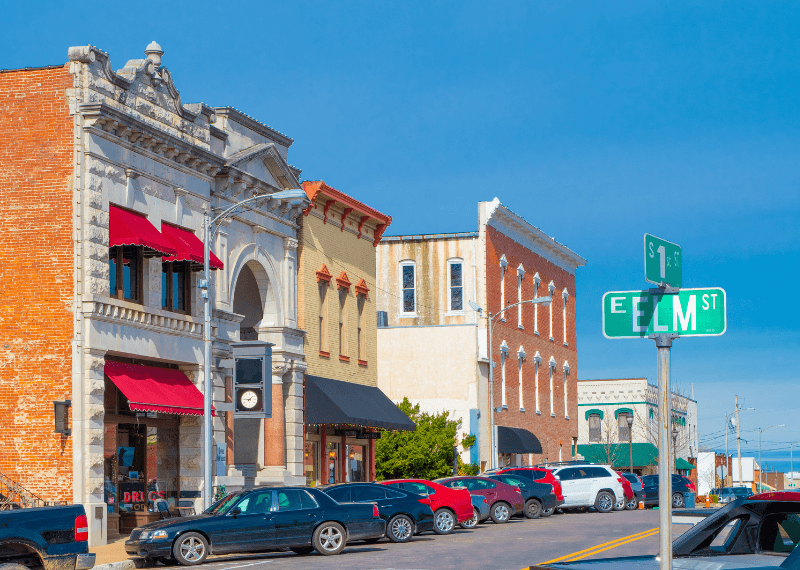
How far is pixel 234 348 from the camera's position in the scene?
3000 centimetres

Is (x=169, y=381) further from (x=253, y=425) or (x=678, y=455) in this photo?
(x=678, y=455)

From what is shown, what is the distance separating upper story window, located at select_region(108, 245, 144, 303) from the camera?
25359 mm

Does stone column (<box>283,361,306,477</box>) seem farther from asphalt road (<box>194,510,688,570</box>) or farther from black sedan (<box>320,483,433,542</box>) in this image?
black sedan (<box>320,483,433,542</box>)

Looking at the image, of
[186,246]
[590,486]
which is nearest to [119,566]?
[186,246]

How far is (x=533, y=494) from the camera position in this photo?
3347 cm

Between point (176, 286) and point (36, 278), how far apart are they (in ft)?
15.5

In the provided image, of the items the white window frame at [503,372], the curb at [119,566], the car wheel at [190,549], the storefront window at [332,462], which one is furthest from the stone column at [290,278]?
the white window frame at [503,372]

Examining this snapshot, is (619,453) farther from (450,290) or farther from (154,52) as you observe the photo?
(154,52)

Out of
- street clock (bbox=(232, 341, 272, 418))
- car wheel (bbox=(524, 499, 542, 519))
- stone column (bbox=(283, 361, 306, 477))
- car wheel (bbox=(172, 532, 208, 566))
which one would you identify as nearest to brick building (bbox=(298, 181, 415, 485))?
stone column (bbox=(283, 361, 306, 477))

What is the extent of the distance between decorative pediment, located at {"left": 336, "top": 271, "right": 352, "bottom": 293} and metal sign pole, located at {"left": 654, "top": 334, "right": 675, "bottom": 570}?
30.2 metres

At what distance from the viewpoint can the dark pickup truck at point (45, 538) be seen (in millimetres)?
12695

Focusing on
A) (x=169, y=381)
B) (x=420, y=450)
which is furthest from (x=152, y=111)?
(x=420, y=450)

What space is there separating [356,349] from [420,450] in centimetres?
669

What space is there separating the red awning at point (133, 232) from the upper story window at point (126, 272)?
0.51 m
